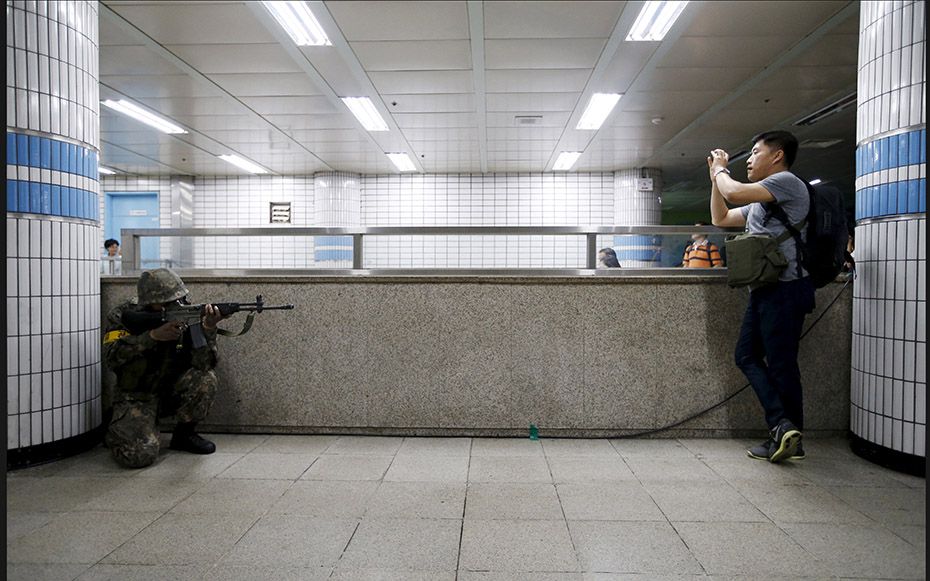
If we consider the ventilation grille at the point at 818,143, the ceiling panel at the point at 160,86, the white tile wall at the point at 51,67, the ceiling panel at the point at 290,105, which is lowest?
the white tile wall at the point at 51,67

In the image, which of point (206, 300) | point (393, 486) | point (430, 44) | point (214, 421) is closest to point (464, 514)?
point (393, 486)

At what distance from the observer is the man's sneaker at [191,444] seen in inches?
129

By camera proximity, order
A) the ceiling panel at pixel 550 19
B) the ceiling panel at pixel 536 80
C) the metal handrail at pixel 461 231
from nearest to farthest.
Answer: the metal handrail at pixel 461 231 → the ceiling panel at pixel 550 19 → the ceiling panel at pixel 536 80

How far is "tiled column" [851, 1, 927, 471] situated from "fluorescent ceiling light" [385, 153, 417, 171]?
8566mm

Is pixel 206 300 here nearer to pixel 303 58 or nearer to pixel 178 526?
pixel 178 526

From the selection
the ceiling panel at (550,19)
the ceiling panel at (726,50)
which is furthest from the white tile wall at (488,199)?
the ceiling panel at (550,19)

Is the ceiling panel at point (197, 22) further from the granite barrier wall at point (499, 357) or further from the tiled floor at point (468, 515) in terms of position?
the tiled floor at point (468, 515)

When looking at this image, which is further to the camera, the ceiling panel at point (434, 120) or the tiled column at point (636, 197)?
the tiled column at point (636, 197)

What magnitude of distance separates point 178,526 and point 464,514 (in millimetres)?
1264

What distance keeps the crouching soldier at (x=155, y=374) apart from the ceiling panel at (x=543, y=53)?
4211 millimetres

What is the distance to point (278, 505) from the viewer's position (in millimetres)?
2496

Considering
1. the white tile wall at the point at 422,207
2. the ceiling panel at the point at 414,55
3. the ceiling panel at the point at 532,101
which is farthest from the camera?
the white tile wall at the point at 422,207

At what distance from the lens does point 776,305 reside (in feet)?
9.80

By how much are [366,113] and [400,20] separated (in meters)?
3.07
